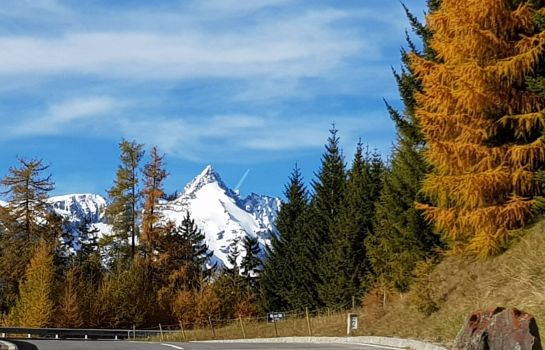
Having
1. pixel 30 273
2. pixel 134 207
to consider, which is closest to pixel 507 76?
pixel 30 273

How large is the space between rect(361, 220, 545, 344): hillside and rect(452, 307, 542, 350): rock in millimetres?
4500

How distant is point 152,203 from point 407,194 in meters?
34.8

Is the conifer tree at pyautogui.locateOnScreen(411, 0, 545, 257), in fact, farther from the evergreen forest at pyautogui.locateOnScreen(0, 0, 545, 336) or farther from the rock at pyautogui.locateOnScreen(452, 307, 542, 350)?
the rock at pyautogui.locateOnScreen(452, 307, 542, 350)

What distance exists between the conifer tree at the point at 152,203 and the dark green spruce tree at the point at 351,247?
1990 cm

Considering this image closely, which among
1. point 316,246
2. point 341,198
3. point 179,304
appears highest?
point 341,198

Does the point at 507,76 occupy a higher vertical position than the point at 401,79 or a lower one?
lower

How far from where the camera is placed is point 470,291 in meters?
20.6

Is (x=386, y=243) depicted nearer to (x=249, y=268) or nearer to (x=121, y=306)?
(x=121, y=306)

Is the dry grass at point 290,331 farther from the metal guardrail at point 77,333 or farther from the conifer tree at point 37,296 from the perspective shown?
the conifer tree at point 37,296

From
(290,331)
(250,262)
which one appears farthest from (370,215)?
(250,262)

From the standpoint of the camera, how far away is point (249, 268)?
82.4 m

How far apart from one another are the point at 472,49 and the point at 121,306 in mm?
39186

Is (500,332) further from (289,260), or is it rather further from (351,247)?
(289,260)

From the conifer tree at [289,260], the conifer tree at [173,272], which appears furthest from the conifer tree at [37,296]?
the conifer tree at [289,260]
